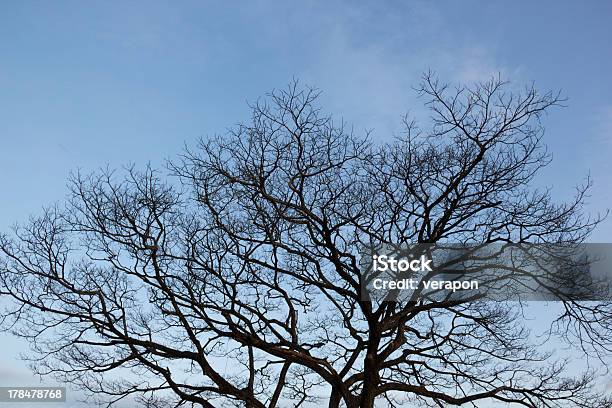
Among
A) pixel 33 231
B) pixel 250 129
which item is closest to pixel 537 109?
pixel 250 129

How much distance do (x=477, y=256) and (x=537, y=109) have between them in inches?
130

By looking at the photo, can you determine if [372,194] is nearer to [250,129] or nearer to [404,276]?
[404,276]

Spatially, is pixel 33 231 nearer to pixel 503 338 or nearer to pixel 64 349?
pixel 64 349

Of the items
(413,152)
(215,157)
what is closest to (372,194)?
(413,152)

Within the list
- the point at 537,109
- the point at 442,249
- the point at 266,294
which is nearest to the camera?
the point at 537,109

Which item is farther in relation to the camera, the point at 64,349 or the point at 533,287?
the point at 64,349

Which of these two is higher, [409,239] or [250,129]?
[250,129]

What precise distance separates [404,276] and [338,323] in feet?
7.36

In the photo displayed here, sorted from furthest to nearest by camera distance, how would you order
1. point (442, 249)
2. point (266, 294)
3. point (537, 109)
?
1. point (266, 294)
2. point (442, 249)
3. point (537, 109)

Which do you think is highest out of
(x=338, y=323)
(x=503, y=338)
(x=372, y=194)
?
(x=372, y=194)

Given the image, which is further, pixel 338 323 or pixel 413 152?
pixel 338 323

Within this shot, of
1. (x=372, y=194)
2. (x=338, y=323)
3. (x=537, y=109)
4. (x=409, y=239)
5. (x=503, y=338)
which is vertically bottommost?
(x=503, y=338)

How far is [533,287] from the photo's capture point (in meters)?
13.1

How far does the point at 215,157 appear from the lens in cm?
1349
